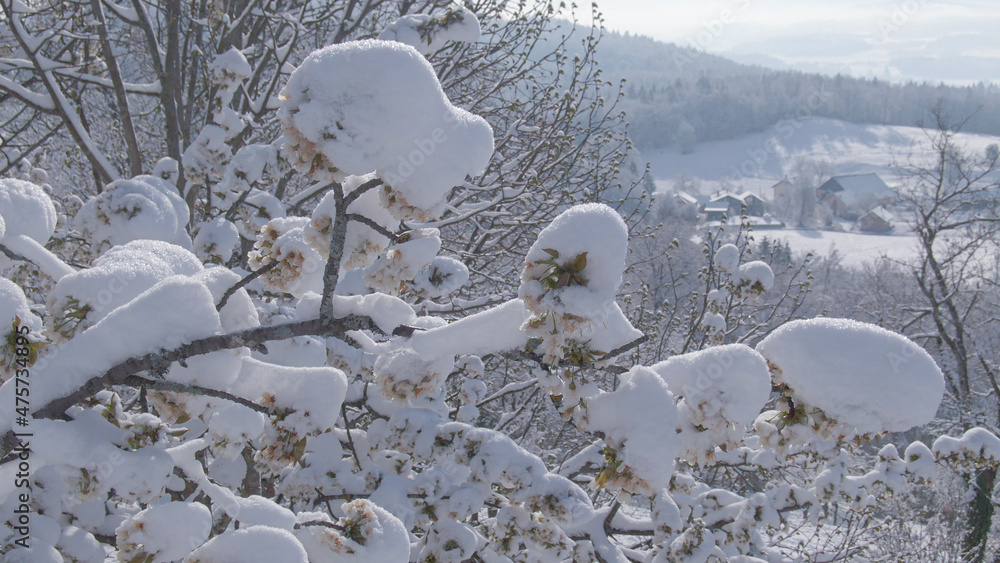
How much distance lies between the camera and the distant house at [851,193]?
51.9 m

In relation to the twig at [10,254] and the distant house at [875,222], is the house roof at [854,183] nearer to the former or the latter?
the distant house at [875,222]

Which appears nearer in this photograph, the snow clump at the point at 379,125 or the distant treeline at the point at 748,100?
the snow clump at the point at 379,125

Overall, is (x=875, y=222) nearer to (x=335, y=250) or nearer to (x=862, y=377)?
(x=862, y=377)

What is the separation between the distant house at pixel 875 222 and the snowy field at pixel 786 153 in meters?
10.5

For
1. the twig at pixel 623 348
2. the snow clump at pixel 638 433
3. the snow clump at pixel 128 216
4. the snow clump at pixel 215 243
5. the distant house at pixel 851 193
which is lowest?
the distant house at pixel 851 193

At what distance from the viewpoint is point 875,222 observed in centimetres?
4816

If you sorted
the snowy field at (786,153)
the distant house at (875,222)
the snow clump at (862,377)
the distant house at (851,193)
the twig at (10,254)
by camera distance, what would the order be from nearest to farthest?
the snow clump at (862,377), the twig at (10,254), the distant house at (875,222), the distant house at (851,193), the snowy field at (786,153)

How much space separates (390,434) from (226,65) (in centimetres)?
284

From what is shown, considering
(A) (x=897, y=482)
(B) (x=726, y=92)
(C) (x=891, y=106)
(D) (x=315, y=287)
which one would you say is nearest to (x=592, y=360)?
(D) (x=315, y=287)

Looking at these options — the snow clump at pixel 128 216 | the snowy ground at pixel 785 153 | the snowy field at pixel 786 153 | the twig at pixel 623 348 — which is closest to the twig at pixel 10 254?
the snow clump at pixel 128 216

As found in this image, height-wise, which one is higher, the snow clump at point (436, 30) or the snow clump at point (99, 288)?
the snow clump at point (436, 30)

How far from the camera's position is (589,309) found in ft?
3.67

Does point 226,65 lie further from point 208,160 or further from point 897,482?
point 897,482

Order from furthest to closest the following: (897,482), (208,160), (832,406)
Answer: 1. (897,482)
2. (208,160)
3. (832,406)
